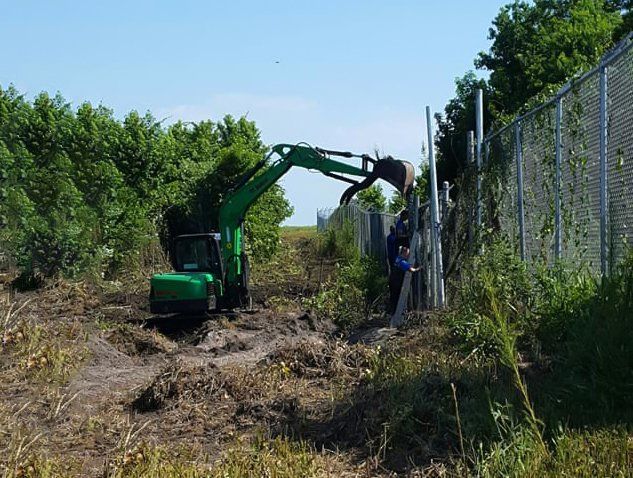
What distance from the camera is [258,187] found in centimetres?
1700

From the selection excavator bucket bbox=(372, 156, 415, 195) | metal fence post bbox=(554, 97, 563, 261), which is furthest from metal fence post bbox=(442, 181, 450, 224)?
metal fence post bbox=(554, 97, 563, 261)

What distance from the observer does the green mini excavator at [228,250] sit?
1614 centimetres

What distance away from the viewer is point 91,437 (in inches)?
301

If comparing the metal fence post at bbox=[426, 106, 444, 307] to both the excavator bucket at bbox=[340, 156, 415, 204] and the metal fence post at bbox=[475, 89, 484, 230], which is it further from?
the excavator bucket at bbox=[340, 156, 415, 204]

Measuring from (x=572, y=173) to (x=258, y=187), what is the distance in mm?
8775

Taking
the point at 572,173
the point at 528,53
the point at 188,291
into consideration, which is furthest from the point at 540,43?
the point at 572,173

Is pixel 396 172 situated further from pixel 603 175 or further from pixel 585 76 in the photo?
pixel 603 175

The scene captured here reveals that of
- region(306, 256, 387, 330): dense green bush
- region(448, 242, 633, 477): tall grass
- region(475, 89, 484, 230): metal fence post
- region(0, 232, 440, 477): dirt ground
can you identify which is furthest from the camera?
region(306, 256, 387, 330): dense green bush

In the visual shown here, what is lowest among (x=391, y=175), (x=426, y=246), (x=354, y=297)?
(x=354, y=297)

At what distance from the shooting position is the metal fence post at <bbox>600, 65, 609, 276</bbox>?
25.2ft

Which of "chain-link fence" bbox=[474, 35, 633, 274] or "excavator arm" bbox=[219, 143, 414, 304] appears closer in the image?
"chain-link fence" bbox=[474, 35, 633, 274]

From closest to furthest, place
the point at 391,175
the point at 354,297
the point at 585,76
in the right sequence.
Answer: the point at 585,76 → the point at 391,175 → the point at 354,297

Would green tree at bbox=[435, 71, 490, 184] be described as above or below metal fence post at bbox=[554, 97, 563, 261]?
above

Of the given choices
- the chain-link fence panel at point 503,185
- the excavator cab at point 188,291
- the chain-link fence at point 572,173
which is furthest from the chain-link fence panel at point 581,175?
the excavator cab at point 188,291
